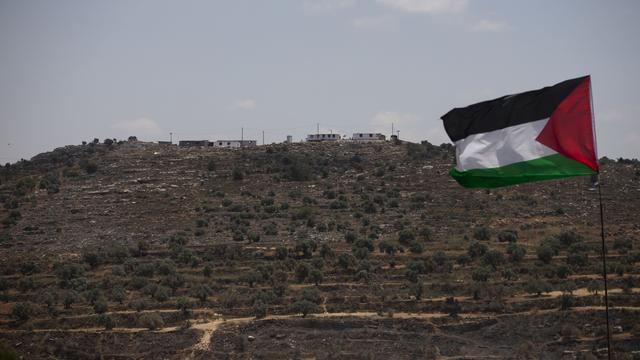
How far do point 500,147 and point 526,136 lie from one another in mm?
471

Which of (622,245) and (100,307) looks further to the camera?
(622,245)

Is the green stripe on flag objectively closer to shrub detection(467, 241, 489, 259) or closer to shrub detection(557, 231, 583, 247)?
shrub detection(467, 241, 489, 259)

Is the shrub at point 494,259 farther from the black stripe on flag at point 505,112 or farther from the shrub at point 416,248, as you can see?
the black stripe on flag at point 505,112

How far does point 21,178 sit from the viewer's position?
72688 millimetres

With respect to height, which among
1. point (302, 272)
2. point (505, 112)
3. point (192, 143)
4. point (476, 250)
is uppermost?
point (192, 143)

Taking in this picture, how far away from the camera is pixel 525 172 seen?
44.5 feet

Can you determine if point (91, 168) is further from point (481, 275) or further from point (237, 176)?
point (481, 275)

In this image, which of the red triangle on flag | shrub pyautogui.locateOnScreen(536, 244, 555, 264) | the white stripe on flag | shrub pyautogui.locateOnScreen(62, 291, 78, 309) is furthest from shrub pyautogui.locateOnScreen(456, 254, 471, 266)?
the red triangle on flag

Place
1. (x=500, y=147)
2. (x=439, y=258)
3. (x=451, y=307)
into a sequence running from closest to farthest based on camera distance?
1. (x=500, y=147)
2. (x=451, y=307)
3. (x=439, y=258)

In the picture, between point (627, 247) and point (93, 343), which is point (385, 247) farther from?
point (93, 343)

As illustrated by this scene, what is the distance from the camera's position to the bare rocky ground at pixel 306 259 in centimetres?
3394

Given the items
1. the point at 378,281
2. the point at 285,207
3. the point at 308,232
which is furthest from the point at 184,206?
the point at 378,281

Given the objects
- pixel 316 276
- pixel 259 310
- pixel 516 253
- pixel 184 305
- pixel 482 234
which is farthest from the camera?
pixel 482 234

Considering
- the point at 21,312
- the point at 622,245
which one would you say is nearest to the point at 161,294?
the point at 21,312
